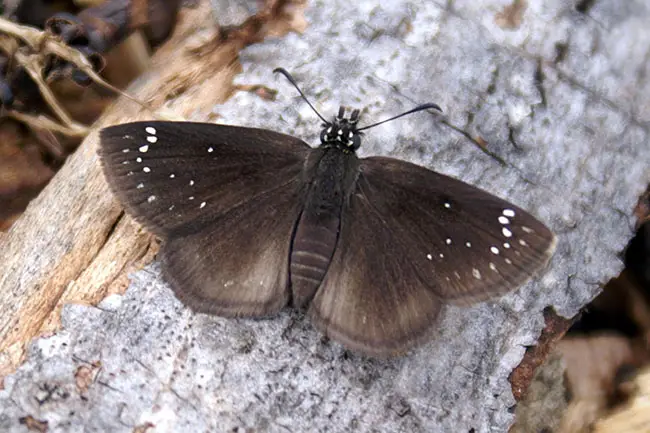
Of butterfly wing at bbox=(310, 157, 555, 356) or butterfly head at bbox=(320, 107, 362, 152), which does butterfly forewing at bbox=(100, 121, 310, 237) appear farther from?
butterfly wing at bbox=(310, 157, 555, 356)

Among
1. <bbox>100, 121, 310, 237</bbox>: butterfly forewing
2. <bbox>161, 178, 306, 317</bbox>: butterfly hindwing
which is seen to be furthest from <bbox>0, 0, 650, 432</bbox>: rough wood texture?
<bbox>100, 121, 310, 237</bbox>: butterfly forewing

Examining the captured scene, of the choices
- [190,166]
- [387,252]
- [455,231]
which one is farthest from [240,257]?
[455,231]

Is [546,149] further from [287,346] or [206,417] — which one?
[206,417]

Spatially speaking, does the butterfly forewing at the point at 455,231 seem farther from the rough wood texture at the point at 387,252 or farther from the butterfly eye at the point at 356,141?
the rough wood texture at the point at 387,252

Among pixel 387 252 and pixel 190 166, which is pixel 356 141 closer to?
pixel 387 252

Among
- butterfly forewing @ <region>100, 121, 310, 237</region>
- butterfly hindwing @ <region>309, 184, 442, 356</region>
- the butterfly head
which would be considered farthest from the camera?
the butterfly head

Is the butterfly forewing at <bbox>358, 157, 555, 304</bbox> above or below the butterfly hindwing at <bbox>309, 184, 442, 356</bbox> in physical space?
above

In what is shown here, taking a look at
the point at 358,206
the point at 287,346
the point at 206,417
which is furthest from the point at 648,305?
the point at 206,417

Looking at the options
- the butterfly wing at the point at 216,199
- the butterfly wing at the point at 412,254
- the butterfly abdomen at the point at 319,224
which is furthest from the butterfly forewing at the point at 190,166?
the butterfly wing at the point at 412,254
